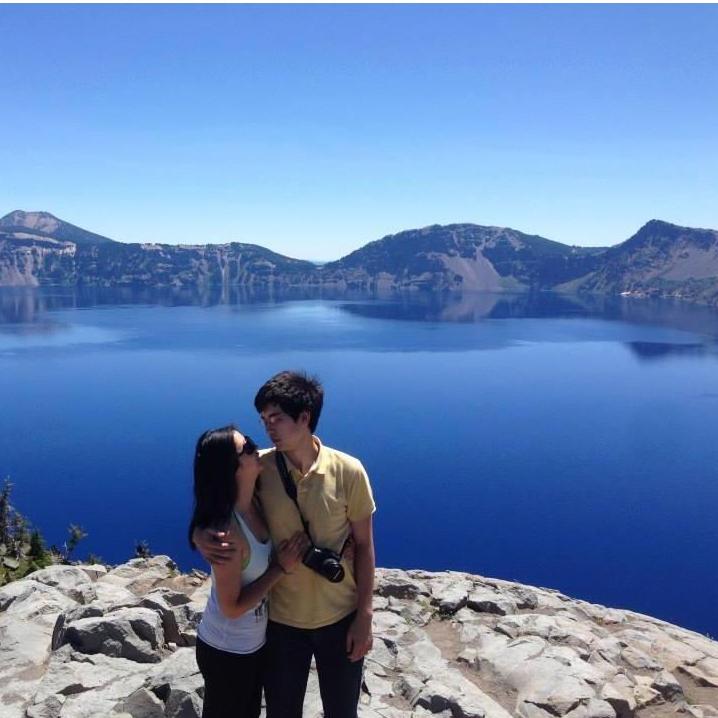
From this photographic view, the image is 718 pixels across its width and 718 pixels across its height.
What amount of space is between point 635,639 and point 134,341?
402ft

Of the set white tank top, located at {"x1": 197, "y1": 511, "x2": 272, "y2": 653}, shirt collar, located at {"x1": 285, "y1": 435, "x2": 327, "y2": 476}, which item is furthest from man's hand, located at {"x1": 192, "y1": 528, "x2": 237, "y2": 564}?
shirt collar, located at {"x1": 285, "y1": 435, "x2": 327, "y2": 476}

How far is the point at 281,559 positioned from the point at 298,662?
0.78m

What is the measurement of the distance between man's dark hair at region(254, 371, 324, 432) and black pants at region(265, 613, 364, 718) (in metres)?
1.39

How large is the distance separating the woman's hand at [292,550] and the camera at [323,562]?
0.14ft

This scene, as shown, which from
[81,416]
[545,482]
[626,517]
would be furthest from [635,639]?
[81,416]

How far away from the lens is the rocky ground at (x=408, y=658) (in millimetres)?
6359

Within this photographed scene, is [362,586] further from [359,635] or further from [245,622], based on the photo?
[245,622]

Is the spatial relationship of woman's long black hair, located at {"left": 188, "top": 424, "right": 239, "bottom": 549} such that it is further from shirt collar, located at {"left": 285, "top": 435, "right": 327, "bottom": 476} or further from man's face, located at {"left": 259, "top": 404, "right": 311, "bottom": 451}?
shirt collar, located at {"left": 285, "top": 435, "right": 327, "bottom": 476}

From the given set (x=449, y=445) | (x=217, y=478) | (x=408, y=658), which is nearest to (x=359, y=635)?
(x=217, y=478)

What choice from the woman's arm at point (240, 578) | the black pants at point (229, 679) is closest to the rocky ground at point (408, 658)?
the black pants at point (229, 679)

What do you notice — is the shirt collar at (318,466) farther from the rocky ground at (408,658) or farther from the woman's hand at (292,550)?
the rocky ground at (408,658)

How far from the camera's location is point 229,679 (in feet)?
13.8

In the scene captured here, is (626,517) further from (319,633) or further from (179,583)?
(319,633)

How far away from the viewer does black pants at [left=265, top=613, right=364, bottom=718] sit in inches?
172
